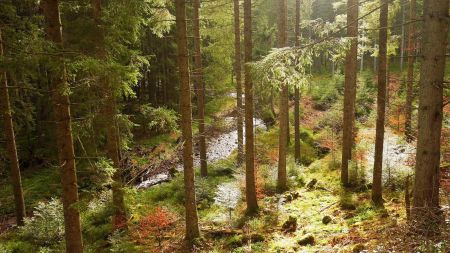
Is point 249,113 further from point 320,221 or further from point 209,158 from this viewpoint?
point 209,158

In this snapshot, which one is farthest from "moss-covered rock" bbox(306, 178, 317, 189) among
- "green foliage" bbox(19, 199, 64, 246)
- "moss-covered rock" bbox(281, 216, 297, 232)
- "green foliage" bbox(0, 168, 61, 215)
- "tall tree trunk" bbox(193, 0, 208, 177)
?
"green foliage" bbox(0, 168, 61, 215)

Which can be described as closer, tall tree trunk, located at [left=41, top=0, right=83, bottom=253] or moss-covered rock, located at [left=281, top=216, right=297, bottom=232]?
tall tree trunk, located at [left=41, top=0, right=83, bottom=253]

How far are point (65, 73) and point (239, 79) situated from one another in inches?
554

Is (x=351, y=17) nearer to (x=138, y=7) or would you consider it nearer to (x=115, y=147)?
(x=138, y=7)

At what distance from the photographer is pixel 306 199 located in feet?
48.7

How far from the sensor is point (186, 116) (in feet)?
36.0

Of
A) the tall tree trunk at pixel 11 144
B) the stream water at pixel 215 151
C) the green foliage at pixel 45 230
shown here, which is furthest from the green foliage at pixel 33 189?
the stream water at pixel 215 151

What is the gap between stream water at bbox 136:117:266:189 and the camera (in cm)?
2069

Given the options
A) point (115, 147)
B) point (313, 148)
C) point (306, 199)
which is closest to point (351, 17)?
point (306, 199)

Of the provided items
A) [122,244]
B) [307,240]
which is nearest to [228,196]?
[122,244]

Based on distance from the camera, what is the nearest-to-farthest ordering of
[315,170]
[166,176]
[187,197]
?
[187,197] → [315,170] → [166,176]

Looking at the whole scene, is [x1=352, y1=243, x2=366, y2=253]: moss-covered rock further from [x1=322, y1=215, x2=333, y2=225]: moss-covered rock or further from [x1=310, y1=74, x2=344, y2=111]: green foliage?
[x1=310, y1=74, x2=344, y2=111]: green foliage

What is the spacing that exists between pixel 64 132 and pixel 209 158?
17687 millimetres

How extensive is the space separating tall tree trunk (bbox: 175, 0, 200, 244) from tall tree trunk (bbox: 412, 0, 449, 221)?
20.3 ft
